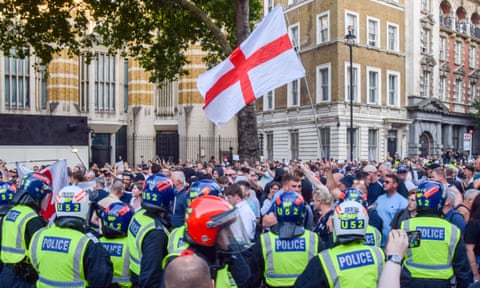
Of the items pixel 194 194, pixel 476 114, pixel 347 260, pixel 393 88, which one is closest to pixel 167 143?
pixel 393 88

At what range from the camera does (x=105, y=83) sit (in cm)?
3425

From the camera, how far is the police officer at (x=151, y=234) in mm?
4270

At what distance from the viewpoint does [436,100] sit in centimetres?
3888

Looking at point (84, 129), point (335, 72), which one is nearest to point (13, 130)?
point (84, 129)

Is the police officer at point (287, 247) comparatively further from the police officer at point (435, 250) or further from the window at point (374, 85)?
the window at point (374, 85)

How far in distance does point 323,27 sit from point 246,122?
2004cm

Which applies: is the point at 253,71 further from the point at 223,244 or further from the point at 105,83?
the point at 105,83

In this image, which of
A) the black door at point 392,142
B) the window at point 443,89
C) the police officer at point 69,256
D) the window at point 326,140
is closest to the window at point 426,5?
the window at point 443,89

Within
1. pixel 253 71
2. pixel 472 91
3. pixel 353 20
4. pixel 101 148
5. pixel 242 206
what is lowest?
pixel 242 206

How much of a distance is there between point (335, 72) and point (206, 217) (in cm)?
3173

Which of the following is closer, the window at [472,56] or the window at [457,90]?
the window at [457,90]

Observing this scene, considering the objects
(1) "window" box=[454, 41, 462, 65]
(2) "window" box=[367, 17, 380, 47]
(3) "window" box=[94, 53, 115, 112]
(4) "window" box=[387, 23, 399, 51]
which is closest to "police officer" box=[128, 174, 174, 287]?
(3) "window" box=[94, 53, 115, 112]

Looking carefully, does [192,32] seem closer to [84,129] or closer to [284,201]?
[84,129]

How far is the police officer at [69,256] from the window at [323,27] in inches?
1264
